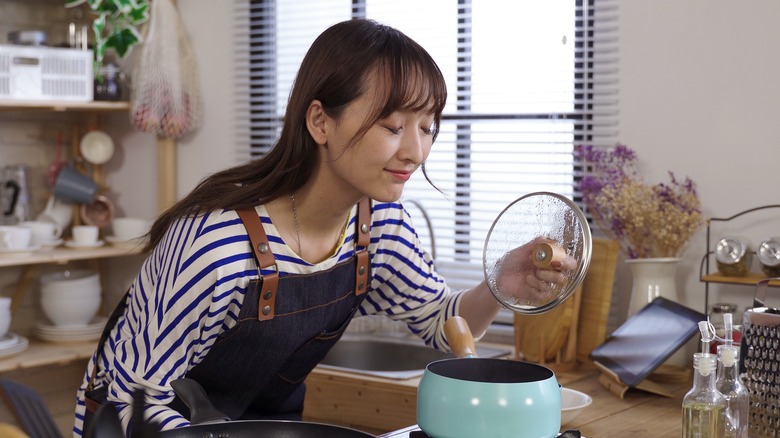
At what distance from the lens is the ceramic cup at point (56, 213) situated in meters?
3.16

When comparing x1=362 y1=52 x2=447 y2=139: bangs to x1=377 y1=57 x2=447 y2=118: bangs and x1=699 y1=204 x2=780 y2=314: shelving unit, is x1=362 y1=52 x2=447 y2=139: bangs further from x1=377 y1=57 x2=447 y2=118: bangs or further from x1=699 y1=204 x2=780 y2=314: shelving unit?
x1=699 y1=204 x2=780 y2=314: shelving unit

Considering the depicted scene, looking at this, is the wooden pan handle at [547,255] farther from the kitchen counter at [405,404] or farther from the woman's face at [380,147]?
the kitchen counter at [405,404]

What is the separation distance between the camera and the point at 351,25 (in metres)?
1.46

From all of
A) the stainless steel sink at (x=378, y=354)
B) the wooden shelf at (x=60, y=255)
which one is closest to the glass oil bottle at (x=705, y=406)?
the stainless steel sink at (x=378, y=354)

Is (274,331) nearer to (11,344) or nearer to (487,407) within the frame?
(487,407)

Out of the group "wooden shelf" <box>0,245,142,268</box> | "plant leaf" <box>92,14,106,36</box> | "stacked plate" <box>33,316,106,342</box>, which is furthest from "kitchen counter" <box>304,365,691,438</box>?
"plant leaf" <box>92,14,106,36</box>

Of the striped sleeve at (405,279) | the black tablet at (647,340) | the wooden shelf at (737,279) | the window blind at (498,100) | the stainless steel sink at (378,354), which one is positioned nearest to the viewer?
the striped sleeve at (405,279)

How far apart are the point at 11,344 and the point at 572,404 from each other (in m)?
1.83

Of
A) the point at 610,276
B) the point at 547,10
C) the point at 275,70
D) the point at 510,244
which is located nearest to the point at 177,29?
the point at 275,70

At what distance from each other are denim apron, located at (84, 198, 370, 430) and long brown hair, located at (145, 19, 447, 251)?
0.20 ft

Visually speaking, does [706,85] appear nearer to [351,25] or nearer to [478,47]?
[478,47]

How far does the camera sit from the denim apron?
149 centimetres

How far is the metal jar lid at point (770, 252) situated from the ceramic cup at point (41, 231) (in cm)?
214

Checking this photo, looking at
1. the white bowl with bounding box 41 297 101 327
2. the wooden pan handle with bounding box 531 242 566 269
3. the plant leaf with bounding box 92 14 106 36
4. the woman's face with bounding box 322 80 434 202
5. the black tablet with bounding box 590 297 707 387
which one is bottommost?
the white bowl with bounding box 41 297 101 327
